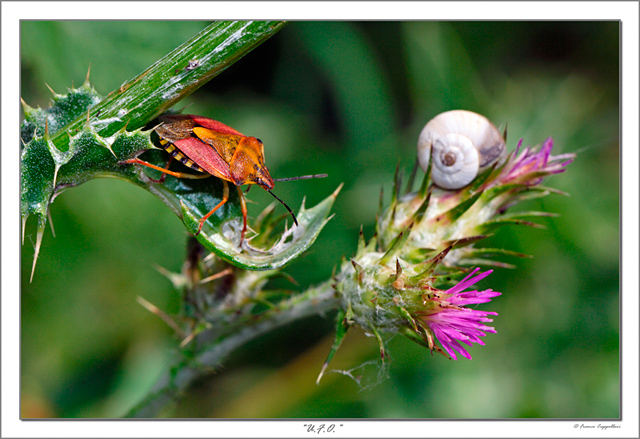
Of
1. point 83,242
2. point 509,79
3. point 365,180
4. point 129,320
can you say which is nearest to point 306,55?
point 365,180

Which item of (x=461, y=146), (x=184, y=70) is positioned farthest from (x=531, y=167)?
(x=184, y=70)

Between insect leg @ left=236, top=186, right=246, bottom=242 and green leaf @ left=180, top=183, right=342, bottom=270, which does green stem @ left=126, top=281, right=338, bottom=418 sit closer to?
green leaf @ left=180, top=183, right=342, bottom=270

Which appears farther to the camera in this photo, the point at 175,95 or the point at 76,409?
the point at 76,409

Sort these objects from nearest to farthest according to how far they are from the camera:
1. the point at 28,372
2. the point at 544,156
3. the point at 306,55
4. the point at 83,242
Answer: the point at 544,156, the point at 28,372, the point at 83,242, the point at 306,55

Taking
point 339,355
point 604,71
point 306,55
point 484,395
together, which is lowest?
point 484,395

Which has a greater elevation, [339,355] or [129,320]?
[129,320]

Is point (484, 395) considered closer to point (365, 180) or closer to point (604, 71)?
point (365, 180)
